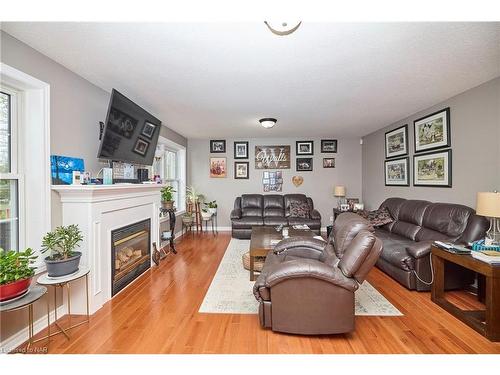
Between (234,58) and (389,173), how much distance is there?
165 inches

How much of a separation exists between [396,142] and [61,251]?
5351 mm

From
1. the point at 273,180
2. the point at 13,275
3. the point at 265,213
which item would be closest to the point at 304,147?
the point at 273,180

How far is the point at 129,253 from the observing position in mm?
3061

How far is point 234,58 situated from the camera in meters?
2.12

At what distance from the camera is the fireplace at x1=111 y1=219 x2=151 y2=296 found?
2684mm

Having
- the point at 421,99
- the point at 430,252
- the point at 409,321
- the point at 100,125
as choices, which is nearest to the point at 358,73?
the point at 421,99

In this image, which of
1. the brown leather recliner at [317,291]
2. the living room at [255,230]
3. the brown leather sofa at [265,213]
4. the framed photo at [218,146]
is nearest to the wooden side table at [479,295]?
the living room at [255,230]

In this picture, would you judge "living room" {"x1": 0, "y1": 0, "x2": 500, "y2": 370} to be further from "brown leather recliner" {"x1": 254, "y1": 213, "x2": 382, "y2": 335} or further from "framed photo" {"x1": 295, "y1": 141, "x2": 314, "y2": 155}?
"framed photo" {"x1": 295, "y1": 141, "x2": 314, "y2": 155}

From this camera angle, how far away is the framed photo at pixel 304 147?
627 centimetres

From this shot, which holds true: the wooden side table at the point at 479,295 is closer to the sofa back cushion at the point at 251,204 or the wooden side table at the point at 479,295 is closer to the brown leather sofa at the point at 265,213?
the brown leather sofa at the point at 265,213

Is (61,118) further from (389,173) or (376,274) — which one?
(389,173)

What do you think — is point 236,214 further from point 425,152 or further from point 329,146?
point 425,152

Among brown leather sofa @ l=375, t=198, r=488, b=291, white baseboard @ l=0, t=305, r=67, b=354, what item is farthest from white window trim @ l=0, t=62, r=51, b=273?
brown leather sofa @ l=375, t=198, r=488, b=291

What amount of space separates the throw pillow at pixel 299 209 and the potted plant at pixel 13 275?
479 centimetres
